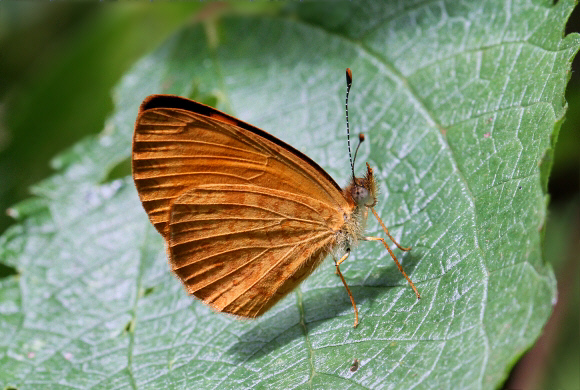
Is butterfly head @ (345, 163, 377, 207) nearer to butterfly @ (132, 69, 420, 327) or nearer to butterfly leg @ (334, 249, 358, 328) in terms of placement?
butterfly @ (132, 69, 420, 327)

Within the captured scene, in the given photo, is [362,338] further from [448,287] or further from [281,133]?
[281,133]

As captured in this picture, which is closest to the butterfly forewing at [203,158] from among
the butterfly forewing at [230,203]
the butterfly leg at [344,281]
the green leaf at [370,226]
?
the butterfly forewing at [230,203]

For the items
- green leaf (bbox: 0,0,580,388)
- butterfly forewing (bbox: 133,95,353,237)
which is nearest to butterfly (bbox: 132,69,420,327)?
butterfly forewing (bbox: 133,95,353,237)

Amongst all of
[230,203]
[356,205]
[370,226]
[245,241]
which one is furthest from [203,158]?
[370,226]

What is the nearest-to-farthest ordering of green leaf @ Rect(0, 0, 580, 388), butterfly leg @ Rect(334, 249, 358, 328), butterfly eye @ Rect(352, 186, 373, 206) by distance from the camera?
green leaf @ Rect(0, 0, 580, 388), butterfly leg @ Rect(334, 249, 358, 328), butterfly eye @ Rect(352, 186, 373, 206)

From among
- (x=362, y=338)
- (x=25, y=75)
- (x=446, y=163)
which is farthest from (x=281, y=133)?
(x=25, y=75)

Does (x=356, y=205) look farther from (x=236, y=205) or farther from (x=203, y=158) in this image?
(x=203, y=158)

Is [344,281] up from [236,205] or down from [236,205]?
down
